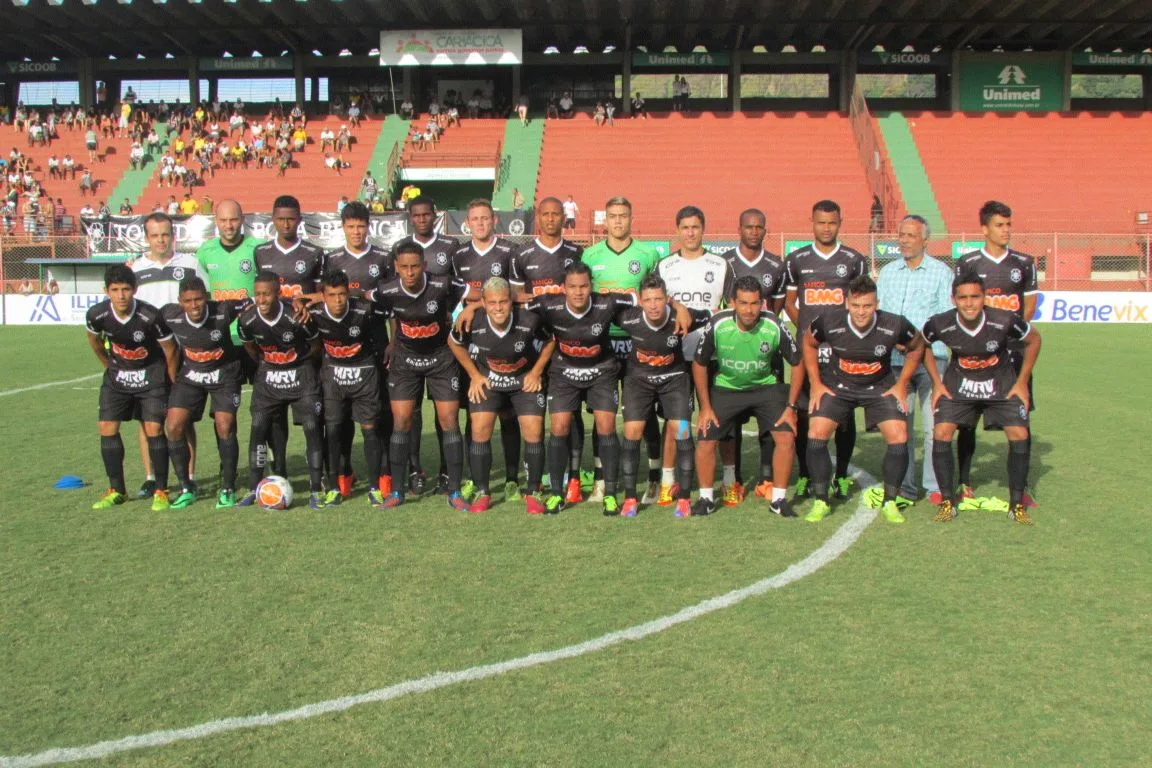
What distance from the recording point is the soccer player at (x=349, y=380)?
7.77 m

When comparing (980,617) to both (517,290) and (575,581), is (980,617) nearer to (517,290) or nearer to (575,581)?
(575,581)

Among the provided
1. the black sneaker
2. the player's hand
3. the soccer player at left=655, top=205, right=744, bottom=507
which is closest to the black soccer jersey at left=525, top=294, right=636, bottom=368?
the soccer player at left=655, top=205, right=744, bottom=507

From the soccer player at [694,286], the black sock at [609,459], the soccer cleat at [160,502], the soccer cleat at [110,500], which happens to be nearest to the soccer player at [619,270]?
the soccer player at [694,286]

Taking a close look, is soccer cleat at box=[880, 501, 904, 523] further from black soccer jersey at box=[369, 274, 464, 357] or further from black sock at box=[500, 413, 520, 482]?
black soccer jersey at box=[369, 274, 464, 357]

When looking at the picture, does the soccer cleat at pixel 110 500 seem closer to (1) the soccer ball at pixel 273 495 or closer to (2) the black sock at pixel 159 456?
(2) the black sock at pixel 159 456

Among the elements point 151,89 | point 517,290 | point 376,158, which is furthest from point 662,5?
point 517,290

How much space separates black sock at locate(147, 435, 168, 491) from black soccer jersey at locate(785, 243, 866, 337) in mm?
4793

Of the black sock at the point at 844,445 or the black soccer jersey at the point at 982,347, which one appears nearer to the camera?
the black soccer jersey at the point at 982,347

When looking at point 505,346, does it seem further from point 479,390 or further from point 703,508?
point 703,508

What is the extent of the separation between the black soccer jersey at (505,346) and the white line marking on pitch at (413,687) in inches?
102

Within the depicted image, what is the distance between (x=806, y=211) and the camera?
35562 mm

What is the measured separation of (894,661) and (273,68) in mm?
43244

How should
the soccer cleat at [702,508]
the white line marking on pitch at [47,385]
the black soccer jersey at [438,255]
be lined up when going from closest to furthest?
the soccer cleat at [702,508], the black soccer jersey at [438,255], the white line marking on pitch at [47,385]

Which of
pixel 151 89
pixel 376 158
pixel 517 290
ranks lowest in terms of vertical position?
pixel 517 290
